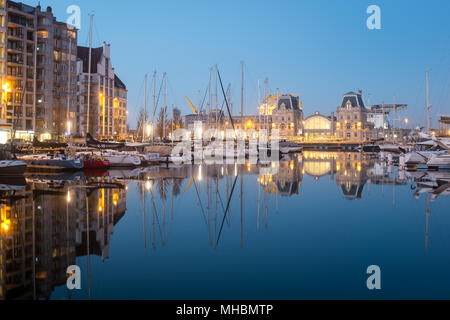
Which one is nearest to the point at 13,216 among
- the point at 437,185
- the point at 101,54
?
the point at 437,185

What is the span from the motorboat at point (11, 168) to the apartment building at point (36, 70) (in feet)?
108

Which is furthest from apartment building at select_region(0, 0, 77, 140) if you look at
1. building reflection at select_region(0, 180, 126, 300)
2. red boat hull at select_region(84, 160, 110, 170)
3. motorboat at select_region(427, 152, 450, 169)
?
motorboat at select_region(427, 152, 450, 169)

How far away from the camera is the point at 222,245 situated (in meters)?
12.4

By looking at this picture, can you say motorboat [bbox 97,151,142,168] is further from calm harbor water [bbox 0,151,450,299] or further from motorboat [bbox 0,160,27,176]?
calm harbor water [bbox 0,151,450,299]

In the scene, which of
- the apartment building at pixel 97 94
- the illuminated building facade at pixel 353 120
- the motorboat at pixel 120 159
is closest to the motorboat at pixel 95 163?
the motorboat at pixel 120 159

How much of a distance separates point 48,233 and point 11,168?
2130 cm

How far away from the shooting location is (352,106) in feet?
573

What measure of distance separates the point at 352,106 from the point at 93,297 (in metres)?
176

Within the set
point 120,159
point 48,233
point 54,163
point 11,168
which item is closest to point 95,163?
point 120,159

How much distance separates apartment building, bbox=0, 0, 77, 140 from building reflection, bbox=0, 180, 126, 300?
153ft

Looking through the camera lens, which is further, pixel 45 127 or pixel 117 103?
pixel 117 103

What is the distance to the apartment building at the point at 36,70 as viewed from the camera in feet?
225

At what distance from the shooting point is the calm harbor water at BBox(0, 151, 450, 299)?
8.83m

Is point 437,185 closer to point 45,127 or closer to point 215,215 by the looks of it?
point 215,215
